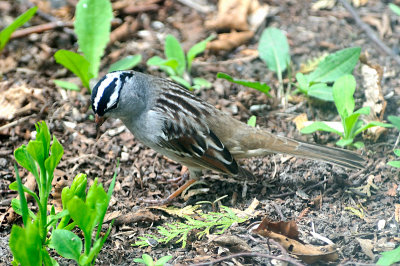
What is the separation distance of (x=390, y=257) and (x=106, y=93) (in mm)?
2699

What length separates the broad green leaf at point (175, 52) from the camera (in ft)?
20.1

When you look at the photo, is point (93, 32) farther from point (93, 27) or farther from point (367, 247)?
point (367, 247)

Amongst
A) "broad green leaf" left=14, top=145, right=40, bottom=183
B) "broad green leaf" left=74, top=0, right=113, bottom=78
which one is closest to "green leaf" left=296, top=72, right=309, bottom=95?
"broad green leaf" left=74, top=0, right=113, bottom=78

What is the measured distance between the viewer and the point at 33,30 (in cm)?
675

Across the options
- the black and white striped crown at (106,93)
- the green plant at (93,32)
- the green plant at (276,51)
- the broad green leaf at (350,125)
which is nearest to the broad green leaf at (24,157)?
the black and white striped crown at (106,93)

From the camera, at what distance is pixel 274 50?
6.25 metres

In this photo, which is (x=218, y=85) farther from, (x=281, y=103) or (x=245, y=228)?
(x=245, y=228)

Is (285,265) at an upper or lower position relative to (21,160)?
lower

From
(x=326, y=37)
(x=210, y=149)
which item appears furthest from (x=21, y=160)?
(x=326, y=37)

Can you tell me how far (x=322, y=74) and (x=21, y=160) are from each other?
3.38 m

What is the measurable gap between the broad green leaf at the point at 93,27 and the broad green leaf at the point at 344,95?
8.62 feet

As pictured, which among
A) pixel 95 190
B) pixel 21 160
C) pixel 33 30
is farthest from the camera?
pixel 33 30

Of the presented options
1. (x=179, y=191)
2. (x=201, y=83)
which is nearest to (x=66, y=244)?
(x=179, y=191)

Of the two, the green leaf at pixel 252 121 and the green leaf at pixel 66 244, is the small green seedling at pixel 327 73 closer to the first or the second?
the green leaf at pixel 252 121
